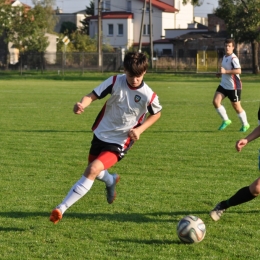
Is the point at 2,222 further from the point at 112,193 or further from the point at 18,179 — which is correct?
the point at 18,179

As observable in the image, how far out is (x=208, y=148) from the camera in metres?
11.8

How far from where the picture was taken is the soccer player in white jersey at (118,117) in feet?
20.2

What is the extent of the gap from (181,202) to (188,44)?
218 ft

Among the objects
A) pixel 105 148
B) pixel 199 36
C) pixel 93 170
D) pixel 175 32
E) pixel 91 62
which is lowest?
pixel 93 170

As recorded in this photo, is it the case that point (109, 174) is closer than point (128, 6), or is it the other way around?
point (109, 174)

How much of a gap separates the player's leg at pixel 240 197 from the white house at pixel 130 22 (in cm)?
8076

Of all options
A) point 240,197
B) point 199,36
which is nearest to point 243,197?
point 240,197

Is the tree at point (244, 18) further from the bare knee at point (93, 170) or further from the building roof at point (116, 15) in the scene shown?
the bare knee at point (93, 170)

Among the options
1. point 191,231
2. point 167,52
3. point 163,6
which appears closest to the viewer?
point 191,231

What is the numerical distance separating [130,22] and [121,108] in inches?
3304

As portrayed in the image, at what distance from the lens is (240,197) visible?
627cm

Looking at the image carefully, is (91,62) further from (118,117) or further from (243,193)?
(243,193)

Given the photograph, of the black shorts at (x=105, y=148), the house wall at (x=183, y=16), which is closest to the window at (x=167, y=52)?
the house wall at (x=183, y=16)

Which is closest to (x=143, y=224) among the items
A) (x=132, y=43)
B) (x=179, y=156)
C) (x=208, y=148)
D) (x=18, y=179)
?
(x=18, y=179)
